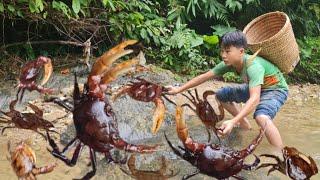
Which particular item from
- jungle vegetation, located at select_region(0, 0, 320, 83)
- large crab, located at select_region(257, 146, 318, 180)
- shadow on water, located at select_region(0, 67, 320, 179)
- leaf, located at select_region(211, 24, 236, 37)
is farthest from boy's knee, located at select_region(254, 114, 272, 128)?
leaf, located at select_region(211, 24, 236, 37)

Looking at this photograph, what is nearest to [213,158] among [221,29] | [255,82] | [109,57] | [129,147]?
[129,147]

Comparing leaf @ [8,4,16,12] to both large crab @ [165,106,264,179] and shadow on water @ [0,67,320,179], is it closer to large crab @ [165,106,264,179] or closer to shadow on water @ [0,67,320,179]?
shadow on water @ [0,67,320,179]

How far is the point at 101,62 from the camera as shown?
8.14 feet

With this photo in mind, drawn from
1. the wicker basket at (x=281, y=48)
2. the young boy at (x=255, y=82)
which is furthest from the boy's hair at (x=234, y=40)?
the wicker basket at (x=281, y=48)

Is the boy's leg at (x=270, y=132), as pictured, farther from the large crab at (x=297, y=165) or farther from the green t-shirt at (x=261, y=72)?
the large crab at (x=297, y=165)

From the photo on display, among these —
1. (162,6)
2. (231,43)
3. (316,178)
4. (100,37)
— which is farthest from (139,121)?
(162,6)

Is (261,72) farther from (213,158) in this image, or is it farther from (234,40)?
(213,158)

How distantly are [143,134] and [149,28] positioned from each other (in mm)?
3107

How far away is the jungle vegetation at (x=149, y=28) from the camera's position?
7.32 meters

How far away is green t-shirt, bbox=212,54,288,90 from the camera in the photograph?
5027mm

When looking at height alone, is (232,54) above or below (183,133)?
below

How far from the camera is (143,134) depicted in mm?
5793

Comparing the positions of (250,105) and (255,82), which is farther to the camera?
(255,82)

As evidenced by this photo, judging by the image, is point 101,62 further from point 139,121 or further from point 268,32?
point 268,32
